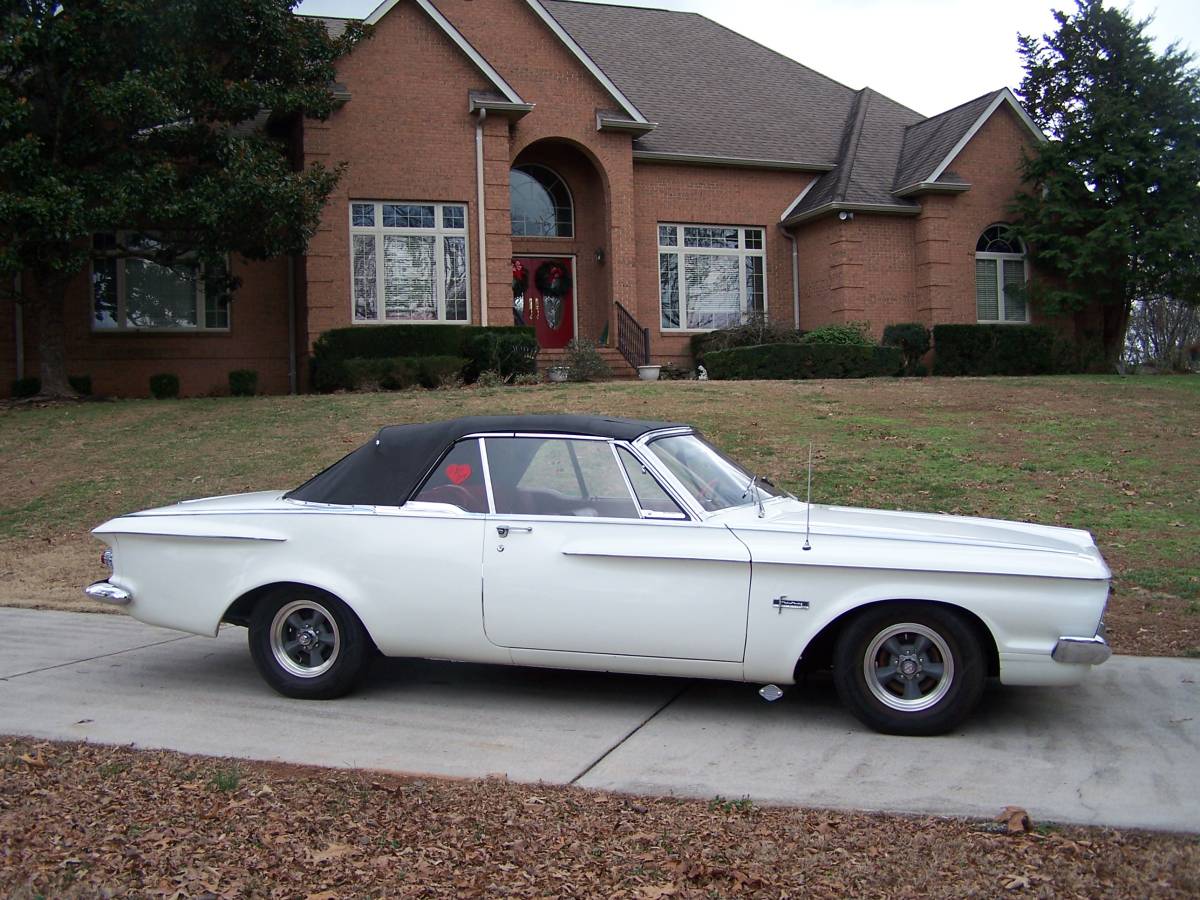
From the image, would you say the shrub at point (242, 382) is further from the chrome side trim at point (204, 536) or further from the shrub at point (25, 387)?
the chrome side trim at point (204, 536)

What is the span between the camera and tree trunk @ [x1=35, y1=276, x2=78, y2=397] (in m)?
17.8

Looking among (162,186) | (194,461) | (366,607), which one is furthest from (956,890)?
(162,186)

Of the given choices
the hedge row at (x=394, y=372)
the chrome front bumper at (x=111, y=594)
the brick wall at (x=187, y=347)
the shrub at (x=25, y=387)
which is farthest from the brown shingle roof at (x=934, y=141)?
the chrome front bumper at (x=111, y=594)

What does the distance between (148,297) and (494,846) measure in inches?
766

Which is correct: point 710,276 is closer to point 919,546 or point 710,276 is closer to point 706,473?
point 706,473

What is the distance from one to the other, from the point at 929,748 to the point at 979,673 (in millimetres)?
415

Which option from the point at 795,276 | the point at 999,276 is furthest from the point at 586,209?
the point at 999,276

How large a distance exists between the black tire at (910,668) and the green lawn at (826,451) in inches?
93.4

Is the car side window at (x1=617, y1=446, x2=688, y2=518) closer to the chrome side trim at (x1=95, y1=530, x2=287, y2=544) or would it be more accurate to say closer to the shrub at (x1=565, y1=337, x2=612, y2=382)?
the chrome side trim at (x1=95, y1=530, x2=287, y2=544)

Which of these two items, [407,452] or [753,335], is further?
[753,335]

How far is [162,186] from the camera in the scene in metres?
16.6

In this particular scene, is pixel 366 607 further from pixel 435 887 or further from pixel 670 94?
pixel 670 94

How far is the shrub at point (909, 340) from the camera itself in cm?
→ 2225

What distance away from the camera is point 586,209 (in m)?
23.4
